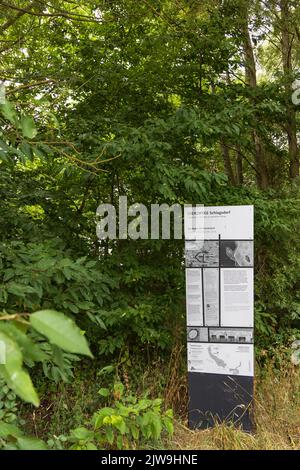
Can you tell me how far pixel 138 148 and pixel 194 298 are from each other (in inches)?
45.7

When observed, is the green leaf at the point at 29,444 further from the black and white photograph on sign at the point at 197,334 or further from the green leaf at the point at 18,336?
the black and white photograph on sign at the point at 197,334

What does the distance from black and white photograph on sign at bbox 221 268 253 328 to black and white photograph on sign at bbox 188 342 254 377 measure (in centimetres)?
17

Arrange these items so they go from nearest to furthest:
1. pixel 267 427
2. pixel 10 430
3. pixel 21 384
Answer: pixel 21 384
pixel 10 430
pixel 267 427

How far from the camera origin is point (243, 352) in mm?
2934

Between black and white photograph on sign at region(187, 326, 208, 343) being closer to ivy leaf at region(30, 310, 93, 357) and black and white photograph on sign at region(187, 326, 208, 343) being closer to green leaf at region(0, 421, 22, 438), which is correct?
green leaf at region(0, 421, 22, 438)

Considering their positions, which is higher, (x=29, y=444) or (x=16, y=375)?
(x=16, y=375)

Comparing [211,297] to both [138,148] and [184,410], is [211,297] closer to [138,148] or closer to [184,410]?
[184,410]

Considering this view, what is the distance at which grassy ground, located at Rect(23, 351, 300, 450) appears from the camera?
2.76 m

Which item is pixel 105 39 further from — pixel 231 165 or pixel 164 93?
pixel 231 165

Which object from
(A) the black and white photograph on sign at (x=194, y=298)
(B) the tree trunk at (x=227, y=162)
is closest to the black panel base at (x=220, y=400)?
(A) the black and white photograph on sign at (x=194, y=298)

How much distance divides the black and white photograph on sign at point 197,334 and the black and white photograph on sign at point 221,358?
3 centimetres

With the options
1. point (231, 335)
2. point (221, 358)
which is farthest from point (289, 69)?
point (221, 358)

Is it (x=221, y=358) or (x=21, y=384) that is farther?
(x=221, y=358)

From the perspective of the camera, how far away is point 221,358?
2975 millimetres
